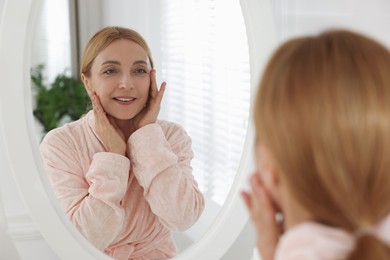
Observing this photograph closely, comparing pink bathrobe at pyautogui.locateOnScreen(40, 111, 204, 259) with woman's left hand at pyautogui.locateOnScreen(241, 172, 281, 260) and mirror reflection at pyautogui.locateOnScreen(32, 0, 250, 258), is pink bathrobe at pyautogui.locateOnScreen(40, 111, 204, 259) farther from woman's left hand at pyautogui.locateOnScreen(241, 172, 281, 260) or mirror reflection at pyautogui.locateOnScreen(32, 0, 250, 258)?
woman's left hand at pyautogui.locateOnScreen(241, 172, 281, 260)

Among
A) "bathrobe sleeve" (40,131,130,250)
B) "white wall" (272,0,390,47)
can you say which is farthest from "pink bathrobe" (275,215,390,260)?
"white wall" (272,0,390,47)

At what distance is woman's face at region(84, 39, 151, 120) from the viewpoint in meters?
0.87

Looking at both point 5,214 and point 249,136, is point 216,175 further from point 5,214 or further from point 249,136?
point 5,214

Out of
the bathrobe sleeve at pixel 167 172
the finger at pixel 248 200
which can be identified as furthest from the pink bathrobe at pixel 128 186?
the finger at pixel 248 200

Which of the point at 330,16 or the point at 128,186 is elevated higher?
the point at 330,16

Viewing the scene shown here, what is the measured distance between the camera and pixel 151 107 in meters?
0.92

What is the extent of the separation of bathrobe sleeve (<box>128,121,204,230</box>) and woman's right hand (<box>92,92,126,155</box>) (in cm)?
2

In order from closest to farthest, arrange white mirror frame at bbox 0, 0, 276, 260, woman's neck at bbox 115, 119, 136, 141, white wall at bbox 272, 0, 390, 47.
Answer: white mirror frame at bbox 0, 0, 276, 260 → woman's neck at bbox 115, 119, 136, 141 → white wall at bbox 272, 0, 390, 47

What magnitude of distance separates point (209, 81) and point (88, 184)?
29 centimetres

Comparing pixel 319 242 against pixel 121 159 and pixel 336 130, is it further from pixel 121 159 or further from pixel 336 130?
pixel 121 159

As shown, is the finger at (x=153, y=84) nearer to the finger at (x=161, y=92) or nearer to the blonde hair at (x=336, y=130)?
the finger at (x=161, y=92)

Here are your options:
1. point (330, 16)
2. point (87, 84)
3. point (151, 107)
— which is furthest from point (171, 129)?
point (330, 16)

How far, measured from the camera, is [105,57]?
0.87m

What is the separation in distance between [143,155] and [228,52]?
258 millimetres
